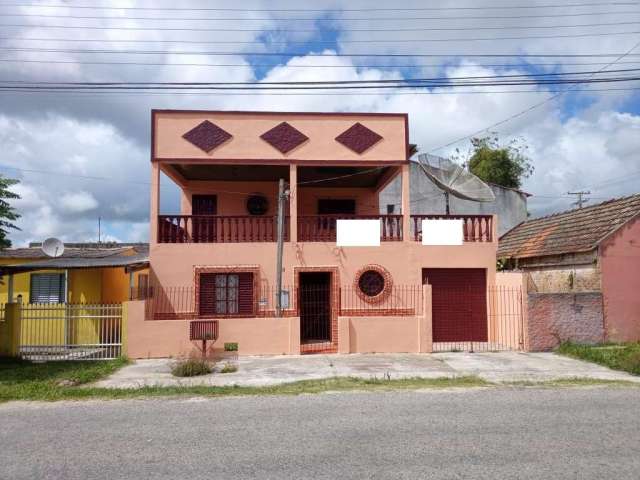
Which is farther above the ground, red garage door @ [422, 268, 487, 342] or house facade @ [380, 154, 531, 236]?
house facade @ [380, 154, 531, 236]

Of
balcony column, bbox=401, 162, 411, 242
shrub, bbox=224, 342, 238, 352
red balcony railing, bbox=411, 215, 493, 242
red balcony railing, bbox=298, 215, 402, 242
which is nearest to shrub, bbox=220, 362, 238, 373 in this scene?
shrub, bbox=224, 342, 238, 352

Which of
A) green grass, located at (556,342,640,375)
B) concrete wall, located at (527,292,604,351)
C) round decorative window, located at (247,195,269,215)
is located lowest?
green grass, located at (556,342,640,375)

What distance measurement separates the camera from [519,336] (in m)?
13.7

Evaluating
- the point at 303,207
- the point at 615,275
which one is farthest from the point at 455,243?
the point at 303,207

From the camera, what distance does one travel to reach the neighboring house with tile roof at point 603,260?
13484 millimetres

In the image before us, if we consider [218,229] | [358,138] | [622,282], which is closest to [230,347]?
[218,229]

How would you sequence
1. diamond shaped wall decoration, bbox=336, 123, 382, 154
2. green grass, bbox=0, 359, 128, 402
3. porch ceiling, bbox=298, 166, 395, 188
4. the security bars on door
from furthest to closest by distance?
1. porch ceiling, bbox=298, 166, 395, 188
2. diamond shaped wall decoration, bbox=336, 123, 382, 154
3. the security bars on door
4. green grass, bbox=0, 359, 128, 402

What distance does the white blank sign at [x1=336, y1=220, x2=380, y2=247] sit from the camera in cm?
1492

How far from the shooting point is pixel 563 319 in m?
13.4

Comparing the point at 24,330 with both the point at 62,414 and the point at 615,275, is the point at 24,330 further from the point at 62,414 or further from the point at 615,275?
the point at 615,275

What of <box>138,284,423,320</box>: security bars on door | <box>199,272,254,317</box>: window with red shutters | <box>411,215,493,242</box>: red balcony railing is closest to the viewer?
<box>138,284,423,320</box>: security bars on door

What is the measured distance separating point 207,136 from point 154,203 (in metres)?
2.17

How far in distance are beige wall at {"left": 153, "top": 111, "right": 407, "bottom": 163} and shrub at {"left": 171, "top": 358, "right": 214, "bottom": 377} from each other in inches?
228

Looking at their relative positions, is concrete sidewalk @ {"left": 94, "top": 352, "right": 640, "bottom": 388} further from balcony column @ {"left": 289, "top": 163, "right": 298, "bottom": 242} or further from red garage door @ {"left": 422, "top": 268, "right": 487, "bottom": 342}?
balcony column @ {"left": 289, "top": 163, "right": 298, "bottom": 242}
